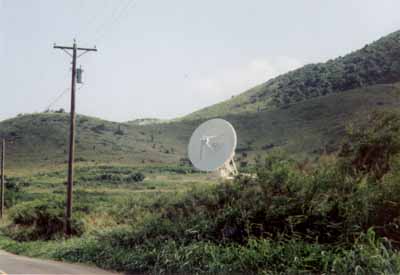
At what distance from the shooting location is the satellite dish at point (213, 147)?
2511cm

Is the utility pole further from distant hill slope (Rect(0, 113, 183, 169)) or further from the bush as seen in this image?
distant hill slope (Rect(0, 113, 183, 169))

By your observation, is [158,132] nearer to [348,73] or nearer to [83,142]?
[83,142]

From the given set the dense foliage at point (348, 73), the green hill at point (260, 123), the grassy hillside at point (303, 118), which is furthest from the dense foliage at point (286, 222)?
the dense foliage at point (348, 73)

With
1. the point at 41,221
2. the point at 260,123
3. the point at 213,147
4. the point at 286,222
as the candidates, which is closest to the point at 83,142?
the point at 260,123

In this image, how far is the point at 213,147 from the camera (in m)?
25.4

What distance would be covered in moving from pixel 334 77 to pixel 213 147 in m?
67.1

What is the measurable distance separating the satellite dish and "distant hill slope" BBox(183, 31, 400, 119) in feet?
181

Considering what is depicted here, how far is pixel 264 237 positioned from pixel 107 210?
16.2 metres

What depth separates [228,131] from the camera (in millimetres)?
25578

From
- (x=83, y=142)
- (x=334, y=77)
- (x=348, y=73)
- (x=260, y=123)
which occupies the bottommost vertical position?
(x=83, y=142)

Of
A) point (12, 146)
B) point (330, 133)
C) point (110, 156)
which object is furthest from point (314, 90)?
point (12, 146)

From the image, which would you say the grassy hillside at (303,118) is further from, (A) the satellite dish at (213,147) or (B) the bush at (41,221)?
(A) the satellite dish at (213,147)

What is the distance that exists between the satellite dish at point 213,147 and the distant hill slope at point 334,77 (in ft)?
181

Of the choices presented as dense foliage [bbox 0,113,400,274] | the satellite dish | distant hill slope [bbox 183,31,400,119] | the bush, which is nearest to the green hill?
distant hill slope [bbox 183,31,400,119]
